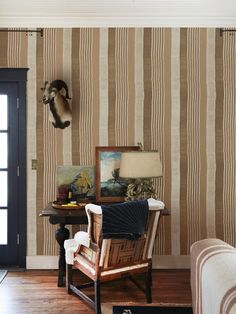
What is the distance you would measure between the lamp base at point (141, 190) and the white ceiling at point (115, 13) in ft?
5.75

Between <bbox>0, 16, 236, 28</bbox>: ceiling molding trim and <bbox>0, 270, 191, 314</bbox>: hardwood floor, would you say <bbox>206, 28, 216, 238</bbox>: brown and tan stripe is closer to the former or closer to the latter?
<bbox>0, 16, 236, 28</bbox>: ceiling molding trim

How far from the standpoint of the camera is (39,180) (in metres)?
3.96

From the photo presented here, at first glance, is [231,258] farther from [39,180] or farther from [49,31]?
[49,31]

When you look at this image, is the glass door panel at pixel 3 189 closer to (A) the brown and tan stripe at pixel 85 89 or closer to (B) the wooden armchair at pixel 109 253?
(A) the brown and tan stripe at pixel 85 89

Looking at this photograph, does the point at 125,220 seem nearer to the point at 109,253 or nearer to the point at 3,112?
the point at 109,253

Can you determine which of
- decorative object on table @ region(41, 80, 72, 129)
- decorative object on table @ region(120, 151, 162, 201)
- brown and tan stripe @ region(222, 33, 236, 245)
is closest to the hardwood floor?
brown and tan stripe @ region(222, 33, 236, 245)

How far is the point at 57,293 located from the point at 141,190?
4.03 feet

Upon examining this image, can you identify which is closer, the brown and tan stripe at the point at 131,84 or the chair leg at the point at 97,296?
the chair leg at the point at 97,296

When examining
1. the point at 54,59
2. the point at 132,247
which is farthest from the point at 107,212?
the point at 54,59

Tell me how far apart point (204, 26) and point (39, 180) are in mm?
2485

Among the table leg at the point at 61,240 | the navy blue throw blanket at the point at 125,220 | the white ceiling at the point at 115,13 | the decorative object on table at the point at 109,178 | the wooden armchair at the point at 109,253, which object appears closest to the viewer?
the navy blue throw blanket at the point at 125,220

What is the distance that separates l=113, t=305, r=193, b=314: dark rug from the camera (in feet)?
9.34

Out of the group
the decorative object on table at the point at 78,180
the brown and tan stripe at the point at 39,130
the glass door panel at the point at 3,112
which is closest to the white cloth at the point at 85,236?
the decorative object on table at the point at 78,180

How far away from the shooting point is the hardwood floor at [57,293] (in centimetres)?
301
